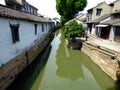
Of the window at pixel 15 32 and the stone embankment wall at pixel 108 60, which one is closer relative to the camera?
the window at pixel 15 32

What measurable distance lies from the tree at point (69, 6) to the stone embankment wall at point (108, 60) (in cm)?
2125

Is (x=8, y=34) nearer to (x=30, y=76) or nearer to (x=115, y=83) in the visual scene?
(x=30, y=76)

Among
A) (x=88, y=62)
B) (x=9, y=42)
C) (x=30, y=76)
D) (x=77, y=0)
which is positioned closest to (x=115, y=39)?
(x=88, y=62)

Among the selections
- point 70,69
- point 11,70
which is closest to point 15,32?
point 11,70

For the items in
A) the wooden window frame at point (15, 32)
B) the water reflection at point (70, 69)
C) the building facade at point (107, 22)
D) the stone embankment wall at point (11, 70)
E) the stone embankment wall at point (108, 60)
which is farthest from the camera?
the building facade at point (107, 22)

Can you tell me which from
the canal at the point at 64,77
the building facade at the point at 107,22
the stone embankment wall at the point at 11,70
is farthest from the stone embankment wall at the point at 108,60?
the stone embankment wall at the point at 11,70

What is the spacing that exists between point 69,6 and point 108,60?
2494 cm

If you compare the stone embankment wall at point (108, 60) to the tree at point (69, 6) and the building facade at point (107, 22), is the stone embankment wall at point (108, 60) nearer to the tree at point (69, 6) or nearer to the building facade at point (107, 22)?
the building facade at point (107, 22)

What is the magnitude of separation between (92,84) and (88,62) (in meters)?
4.36

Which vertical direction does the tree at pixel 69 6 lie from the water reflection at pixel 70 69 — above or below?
above

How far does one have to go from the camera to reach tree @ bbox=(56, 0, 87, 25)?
31.5 meters

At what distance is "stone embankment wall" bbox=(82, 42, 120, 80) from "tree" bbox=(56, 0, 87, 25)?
21.2m

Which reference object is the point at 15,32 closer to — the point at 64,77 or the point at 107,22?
the point at 64,77

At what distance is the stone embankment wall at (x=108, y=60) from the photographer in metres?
8.19
